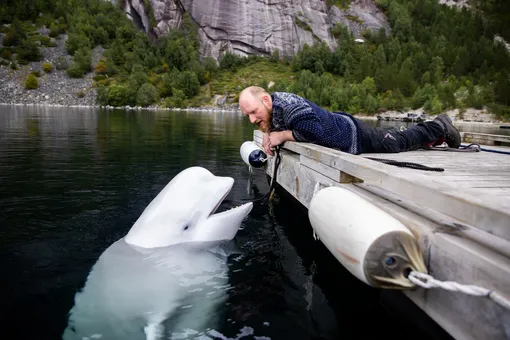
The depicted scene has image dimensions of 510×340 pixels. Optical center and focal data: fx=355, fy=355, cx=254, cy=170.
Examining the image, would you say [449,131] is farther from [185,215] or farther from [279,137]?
[185,215]

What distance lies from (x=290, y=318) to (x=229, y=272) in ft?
→ 3.29

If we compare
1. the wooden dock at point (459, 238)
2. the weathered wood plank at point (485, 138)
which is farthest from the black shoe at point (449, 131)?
the wooden dock at point (459, 238)

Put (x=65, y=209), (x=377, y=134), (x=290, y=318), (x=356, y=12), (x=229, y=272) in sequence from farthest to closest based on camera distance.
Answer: (x=356, y=12)
(x=65, y=209)
(x=377, y=134)
(x=229, y=272)
(x=290, y=318)

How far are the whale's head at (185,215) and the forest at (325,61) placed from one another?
83345mm

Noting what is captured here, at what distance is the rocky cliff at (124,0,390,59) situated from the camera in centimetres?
11769

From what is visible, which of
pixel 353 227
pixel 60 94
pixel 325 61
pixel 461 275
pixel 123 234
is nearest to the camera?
A: pixel 461 275

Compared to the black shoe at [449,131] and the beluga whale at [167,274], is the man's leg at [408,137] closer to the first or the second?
the black shoe at [449,131]

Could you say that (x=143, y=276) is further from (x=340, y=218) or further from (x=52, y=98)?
(x=52, y=98)

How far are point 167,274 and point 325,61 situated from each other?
122931mm

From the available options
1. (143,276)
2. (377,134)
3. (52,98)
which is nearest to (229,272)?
(143,276)

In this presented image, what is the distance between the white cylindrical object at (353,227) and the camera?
7.00 ft

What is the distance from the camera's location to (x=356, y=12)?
144 metres

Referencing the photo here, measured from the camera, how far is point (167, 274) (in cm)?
349

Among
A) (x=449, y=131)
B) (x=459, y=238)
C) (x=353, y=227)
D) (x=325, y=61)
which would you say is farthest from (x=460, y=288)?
(x=325, y=61)
